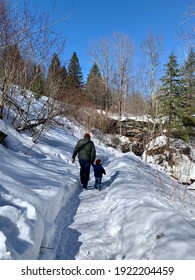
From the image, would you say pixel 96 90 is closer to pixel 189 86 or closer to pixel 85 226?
pixel 189 86

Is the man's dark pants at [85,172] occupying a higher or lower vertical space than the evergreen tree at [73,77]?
lower

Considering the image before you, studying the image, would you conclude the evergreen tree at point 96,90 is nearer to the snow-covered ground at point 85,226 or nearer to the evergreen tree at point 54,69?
the evergreen tree at point 54,69

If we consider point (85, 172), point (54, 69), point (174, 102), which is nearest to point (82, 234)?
point (85, 172)

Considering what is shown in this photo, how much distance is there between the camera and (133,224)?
3506 millimetres

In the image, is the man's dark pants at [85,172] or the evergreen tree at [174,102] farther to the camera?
the evergreen tree at [174,102]

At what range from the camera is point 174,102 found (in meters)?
21.5

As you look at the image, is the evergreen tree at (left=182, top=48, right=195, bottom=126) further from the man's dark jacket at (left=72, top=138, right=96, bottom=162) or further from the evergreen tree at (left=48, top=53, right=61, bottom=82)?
the man's dark jacket at (left=72, top=138, right=96, bottom=162)

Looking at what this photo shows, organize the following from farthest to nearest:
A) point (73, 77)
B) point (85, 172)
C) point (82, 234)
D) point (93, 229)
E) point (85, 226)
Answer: point (73, 77), point (85, 172), point (85, 226), point (93, 229), point (82, 234)

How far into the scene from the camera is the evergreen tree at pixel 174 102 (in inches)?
829

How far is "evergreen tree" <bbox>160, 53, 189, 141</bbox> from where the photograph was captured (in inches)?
829

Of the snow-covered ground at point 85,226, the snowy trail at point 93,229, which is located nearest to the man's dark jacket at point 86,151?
the snowy trail at point 93,229
